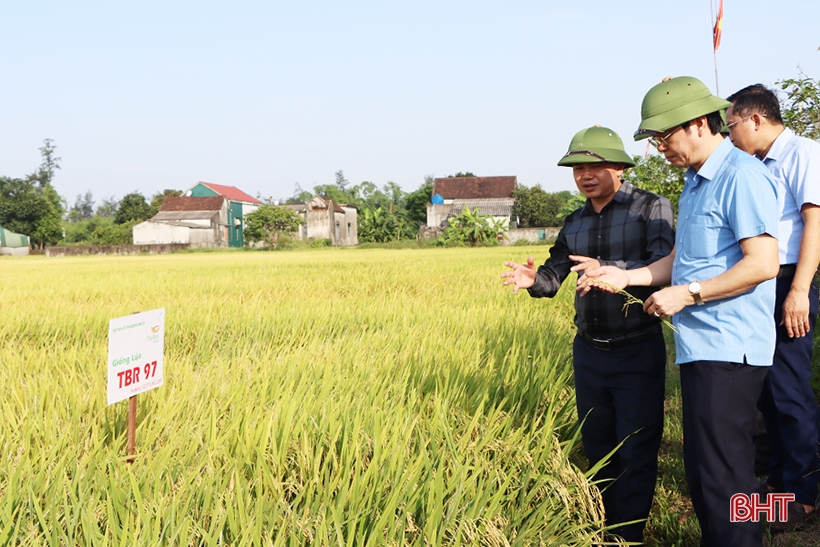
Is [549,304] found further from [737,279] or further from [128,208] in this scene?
[128,208]

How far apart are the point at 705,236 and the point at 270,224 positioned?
135 feet

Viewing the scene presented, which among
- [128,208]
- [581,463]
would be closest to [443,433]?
[581,463]

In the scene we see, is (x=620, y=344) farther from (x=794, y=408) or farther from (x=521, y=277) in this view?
(x=794, y=408)

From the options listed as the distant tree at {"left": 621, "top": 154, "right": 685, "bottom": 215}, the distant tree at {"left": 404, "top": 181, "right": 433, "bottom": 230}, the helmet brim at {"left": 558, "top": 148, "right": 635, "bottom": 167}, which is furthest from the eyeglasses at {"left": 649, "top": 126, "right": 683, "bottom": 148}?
the distant tree at {"left": 404, "top": 181, "right": 433, "bottom": 230}

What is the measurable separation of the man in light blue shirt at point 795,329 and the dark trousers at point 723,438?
65 cm

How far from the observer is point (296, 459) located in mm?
2092

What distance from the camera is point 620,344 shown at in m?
2.23

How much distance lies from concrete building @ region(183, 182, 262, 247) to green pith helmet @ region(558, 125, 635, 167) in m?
50.7

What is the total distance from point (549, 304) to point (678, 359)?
465cm

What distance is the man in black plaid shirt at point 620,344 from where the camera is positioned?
7.23ft

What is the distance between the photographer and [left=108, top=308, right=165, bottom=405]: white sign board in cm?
191

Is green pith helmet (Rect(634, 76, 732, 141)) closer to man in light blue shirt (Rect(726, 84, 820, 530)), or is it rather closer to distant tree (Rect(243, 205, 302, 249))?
man in light blue shirt (Rect(726, 84, 820, 530))

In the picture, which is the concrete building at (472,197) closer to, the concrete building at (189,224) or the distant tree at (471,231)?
the distant tree at (471,231)

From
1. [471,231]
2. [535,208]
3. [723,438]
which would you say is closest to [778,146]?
[723,438]
